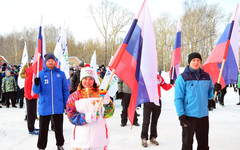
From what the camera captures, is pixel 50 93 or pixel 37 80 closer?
pixel 37 80

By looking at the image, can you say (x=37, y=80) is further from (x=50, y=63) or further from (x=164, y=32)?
(x=164, y=32)

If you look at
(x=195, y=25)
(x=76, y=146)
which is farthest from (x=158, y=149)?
(x=195, y=25)

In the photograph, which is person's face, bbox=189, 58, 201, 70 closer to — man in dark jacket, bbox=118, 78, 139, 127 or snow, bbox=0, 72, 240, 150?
snow, bbox=0, 72, 240, 150

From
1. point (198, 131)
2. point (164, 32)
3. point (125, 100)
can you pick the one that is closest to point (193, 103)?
point (198, 131)

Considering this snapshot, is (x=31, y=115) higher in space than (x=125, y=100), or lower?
lower

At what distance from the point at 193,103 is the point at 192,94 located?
0.47 ft

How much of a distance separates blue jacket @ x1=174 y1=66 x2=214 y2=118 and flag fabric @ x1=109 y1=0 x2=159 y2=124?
0.40 m

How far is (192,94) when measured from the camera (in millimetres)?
3258

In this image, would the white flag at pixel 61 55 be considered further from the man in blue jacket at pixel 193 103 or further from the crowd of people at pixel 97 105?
the man in blue jacket at pixel 193 103

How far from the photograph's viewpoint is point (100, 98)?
274cm

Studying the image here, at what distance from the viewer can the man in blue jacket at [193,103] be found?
3252mm

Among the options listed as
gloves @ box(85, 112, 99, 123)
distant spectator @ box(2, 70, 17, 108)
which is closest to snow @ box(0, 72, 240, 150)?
gloves @ box(85, 112, 99, 123)

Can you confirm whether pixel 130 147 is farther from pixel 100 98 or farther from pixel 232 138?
pixel 232 138

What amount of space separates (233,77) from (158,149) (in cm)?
212
